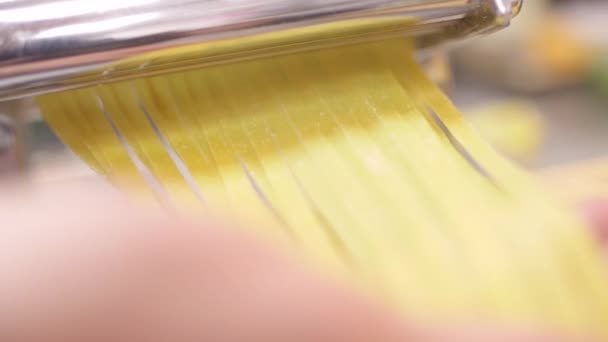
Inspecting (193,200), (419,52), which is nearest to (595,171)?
(419,52)

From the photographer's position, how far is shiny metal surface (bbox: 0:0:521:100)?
9.4 inches

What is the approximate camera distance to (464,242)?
0.23 metres

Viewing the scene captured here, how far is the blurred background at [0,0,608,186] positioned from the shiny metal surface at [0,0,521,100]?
16.9 inches

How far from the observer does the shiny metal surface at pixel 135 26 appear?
0.24m

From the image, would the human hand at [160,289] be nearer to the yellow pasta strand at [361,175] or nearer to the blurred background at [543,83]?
the yellow pasta strand at [361,175]

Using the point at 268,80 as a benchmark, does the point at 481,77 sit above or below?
above

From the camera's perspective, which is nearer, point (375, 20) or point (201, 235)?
point (201, 235)

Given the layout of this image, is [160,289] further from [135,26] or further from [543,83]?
[543,83]

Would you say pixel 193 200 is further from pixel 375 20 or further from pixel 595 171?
pixel 595 171

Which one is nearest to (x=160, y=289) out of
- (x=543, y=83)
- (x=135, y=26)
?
(x=135, y=26)

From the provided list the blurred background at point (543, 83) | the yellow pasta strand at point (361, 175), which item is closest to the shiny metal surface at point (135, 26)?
the yellow pasta strand at point (361, 175)

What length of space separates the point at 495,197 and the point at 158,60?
0.49ft

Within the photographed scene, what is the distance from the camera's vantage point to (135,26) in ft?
0.80

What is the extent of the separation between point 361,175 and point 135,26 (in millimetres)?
111
